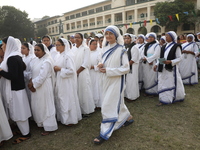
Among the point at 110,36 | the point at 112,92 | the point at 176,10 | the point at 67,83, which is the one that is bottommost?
the point at 112,92

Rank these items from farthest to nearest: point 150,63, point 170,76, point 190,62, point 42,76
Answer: point 190,62 → point 150,63 → point 170,76 → point 42,76

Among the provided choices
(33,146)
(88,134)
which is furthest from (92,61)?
(33,146)

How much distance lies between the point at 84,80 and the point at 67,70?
78 centimetres

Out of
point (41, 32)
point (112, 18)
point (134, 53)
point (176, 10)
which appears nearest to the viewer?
point (134, 53)

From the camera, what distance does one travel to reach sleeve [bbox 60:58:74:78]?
3316 mm

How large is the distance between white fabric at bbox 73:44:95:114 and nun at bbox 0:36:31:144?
138cm

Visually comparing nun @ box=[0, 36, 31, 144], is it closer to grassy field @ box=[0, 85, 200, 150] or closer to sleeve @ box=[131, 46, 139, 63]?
grassy field @ box=[0, 85, 200, 150]

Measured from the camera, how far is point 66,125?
360 cm

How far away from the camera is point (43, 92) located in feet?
10.3

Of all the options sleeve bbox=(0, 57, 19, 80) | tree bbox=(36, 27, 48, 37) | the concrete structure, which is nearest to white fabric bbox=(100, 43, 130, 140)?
sleeve bbox=(0, 57, 19, 80)

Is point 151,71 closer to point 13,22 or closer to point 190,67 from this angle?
point 190,67

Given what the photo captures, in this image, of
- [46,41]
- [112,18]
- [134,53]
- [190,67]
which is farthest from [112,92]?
[112,18]

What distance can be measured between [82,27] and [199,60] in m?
37.9

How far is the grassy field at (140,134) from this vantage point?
111 inches
